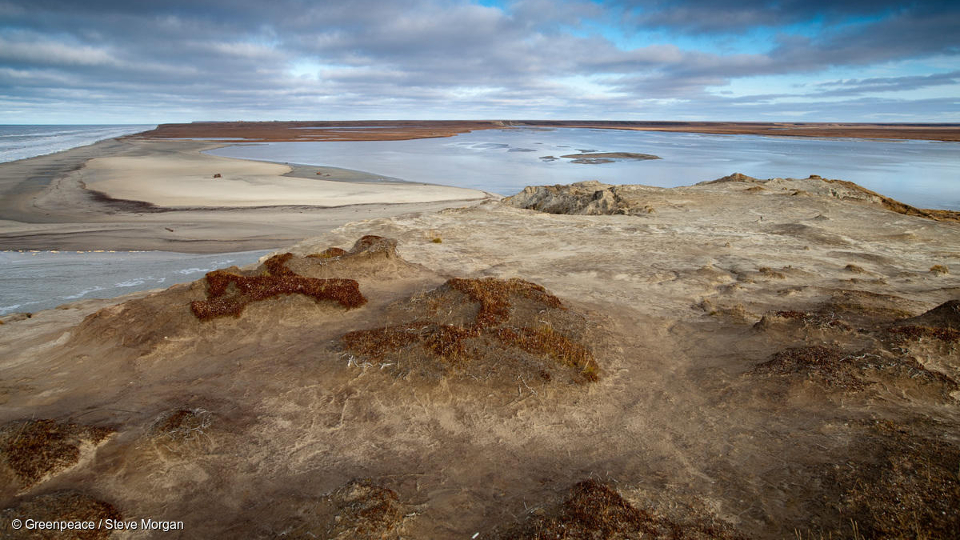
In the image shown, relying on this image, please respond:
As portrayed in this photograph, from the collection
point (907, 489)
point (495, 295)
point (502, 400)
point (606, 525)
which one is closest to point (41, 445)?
point (502, 400)

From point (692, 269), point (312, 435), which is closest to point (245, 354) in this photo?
point (312, 435)

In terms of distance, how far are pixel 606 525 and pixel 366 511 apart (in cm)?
220

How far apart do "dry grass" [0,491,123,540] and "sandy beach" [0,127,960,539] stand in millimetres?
41

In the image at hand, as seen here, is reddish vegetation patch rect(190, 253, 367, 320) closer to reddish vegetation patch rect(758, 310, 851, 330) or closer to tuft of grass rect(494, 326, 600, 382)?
tuft of grass rect(494, 326, 600, 382)

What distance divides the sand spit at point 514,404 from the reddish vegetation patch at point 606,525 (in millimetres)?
26

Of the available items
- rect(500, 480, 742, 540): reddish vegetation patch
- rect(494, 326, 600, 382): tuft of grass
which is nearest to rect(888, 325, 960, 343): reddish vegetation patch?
rect(494, 326, 600, 382): tuft of grass

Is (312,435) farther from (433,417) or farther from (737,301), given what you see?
(737,301)

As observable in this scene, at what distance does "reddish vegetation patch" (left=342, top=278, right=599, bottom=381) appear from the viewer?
25.5 ft

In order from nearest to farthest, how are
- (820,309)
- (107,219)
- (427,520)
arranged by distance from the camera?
1. (427,520)
2. (820,309)
3. (107,219)

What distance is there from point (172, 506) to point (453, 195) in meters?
28.9

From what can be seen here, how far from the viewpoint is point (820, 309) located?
400 inches

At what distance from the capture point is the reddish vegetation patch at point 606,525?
14.2 ft

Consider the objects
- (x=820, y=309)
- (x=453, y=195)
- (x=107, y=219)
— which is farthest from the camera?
(x=453, y=195)

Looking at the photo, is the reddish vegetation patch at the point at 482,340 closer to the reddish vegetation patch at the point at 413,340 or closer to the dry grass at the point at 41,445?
the reddish vegetation patch at the point at 413,340
